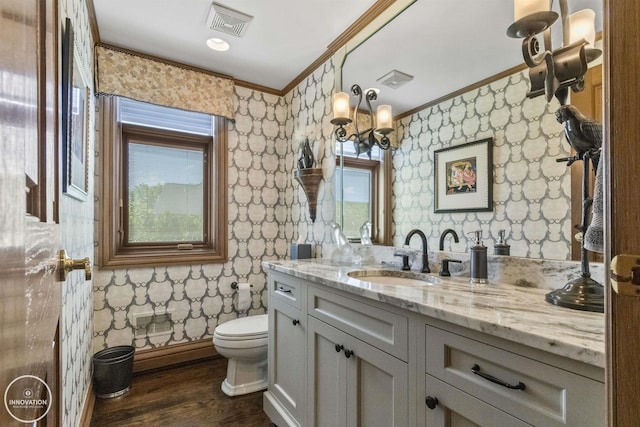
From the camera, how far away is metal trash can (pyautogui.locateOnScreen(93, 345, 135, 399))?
81.5 inches

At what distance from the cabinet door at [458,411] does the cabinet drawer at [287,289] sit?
815 millimetres

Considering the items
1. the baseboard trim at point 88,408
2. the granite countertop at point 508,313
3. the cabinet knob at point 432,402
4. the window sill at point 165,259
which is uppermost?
the granite countertop at point 508,313

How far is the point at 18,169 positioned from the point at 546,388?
991mm

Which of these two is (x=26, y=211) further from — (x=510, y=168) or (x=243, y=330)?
(x=243, y=330)

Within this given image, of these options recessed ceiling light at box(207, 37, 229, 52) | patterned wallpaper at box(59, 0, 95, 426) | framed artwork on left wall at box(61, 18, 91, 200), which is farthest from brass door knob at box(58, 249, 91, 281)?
recessed ceiling light at box(207, 37, 229, 52)

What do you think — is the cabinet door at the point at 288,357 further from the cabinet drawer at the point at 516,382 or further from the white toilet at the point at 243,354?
the cabinet drawer at the point at 516,382

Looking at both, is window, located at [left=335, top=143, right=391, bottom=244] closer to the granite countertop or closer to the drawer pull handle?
the granite countertop

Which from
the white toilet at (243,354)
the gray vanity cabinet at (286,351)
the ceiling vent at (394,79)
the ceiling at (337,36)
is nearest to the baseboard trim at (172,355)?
the white toilet at (243,354)

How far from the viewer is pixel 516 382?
0.74 metres

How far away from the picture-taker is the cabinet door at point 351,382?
3.46ft

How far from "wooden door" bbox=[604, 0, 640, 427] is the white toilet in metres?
1.96

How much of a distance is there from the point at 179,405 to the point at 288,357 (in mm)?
875

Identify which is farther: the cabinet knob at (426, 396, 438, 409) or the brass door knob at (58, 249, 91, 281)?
the cabinet knob at (426, 396, 438, 409)

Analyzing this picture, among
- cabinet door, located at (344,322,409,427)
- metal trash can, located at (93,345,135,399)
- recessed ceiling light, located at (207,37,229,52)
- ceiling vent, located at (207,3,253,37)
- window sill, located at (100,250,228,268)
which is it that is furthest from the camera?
window sill, located at (100,250,228,268)
